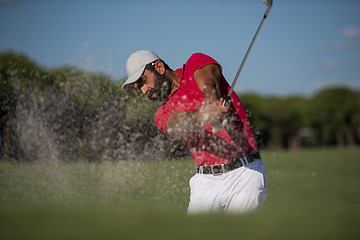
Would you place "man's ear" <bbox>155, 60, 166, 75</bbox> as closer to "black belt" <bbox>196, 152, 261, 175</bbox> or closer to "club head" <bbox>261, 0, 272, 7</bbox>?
"black belt" <bbox>196, 152, 261, 175</bbox>

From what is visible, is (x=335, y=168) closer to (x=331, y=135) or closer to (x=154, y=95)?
(x=154, y=95)

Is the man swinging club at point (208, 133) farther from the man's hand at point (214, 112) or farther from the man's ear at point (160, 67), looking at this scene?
the man's hand at point (214, 112)

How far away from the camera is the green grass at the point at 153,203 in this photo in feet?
7.78

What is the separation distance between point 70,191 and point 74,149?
2939mm

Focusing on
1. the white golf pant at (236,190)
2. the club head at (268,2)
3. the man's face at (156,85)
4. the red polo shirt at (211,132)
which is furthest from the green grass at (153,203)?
the club head at (268,2)

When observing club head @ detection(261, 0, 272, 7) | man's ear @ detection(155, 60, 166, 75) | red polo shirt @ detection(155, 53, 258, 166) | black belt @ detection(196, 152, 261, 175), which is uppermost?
club head @ detection(261, 0, 272, 7)

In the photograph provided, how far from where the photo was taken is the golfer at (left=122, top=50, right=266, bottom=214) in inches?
156

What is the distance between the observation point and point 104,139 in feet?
39.2

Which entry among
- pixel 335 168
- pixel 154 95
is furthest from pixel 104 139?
pixel 335 168

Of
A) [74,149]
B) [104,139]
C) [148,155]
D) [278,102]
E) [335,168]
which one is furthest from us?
[278,102]

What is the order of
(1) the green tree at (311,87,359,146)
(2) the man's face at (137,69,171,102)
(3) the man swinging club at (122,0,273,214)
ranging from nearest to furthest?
(3) the man swinging club at (122,0,273,214) → (2) the man's face at (137,69,171,102) → (1) the green tree at (311,87,359,146)

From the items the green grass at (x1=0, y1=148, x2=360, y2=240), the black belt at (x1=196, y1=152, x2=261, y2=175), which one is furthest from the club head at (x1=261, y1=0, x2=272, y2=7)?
the green grass at (x1=0, y1=148, x2=360, y2=240)

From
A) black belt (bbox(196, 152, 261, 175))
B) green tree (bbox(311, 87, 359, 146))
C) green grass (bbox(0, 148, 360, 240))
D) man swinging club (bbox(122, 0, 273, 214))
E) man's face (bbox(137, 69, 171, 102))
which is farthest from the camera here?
green tree (bbox(311, 87, 359, 146))

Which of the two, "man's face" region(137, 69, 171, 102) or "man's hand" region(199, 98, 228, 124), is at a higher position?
"man's face" region(137, 69, 171, 102)
